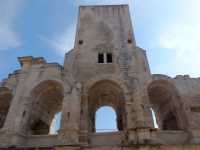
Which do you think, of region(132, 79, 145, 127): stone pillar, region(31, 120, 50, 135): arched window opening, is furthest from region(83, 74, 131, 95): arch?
region(31, 120, 50, 135): arched window opening

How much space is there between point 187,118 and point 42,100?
9336 millimetres

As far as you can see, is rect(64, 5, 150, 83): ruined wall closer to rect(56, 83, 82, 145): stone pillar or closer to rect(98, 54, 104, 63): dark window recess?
rect(98, 54, 104, 63): dark window recess

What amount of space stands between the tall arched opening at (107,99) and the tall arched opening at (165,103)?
226 centimetres

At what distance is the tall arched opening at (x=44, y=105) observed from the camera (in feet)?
Result: 37.0

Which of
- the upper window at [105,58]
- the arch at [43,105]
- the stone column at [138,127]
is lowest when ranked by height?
the stone column at [138,127]

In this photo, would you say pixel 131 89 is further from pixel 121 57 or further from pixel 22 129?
pixel 22 129

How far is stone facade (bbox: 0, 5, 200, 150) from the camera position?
29.8ft

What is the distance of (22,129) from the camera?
9797 mm

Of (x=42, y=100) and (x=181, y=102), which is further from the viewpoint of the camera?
(x=42, y=100)

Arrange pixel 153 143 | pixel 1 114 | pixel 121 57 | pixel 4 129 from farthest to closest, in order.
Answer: pixel 1 114
pixel 121 57
pixel 4 129
pixel 153 143

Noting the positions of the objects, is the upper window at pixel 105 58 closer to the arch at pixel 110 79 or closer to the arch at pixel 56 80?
the arch at pixel 110 79

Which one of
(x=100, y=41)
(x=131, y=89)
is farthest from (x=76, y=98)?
(x=100, y=41)

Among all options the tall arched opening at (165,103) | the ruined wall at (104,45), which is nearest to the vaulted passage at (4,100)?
the ruined wall at (104,45)

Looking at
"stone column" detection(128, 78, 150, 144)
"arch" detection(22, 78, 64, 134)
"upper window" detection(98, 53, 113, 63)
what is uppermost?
"upper window" detection(98, 53, 113, 63)
